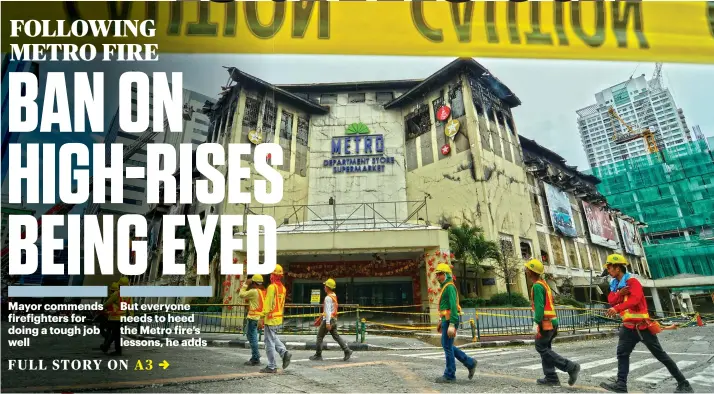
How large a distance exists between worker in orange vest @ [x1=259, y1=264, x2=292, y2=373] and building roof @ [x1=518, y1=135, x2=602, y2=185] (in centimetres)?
2928

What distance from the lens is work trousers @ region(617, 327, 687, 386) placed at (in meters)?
4.11

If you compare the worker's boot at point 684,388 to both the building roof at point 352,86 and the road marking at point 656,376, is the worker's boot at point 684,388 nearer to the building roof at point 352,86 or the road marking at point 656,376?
the road marking at point 656,376

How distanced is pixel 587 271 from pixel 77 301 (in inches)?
1336

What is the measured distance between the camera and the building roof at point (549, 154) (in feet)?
103

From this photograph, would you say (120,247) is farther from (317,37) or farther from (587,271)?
(587,271)

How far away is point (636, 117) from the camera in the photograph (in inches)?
809

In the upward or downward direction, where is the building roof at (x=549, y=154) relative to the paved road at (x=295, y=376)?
upward

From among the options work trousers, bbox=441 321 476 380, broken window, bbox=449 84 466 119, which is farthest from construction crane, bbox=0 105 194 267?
broken window, bbox=449 84 466 119

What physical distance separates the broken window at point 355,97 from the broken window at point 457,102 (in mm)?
→ 7065

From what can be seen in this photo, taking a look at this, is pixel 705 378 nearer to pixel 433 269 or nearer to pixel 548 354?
pixel 548 354

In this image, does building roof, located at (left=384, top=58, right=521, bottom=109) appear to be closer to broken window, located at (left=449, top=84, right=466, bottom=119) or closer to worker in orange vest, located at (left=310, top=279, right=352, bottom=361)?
broken window, located at (left=449, top=84, right=466, bottom=119)

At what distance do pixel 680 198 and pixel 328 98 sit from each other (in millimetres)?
22967

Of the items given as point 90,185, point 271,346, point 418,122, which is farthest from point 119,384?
point 418,122

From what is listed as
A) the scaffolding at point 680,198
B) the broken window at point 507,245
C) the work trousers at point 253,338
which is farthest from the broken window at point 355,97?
the work trousers at point 253,338
